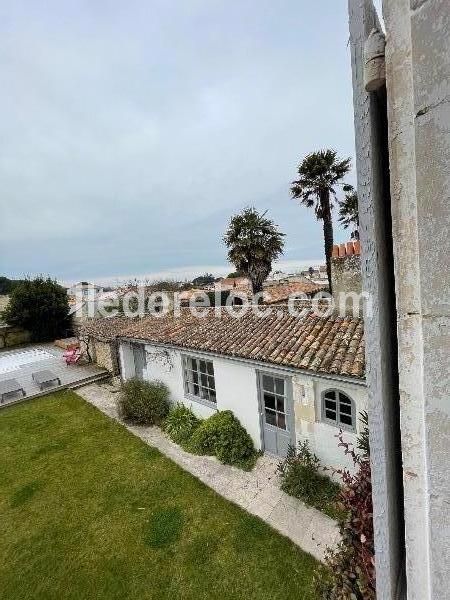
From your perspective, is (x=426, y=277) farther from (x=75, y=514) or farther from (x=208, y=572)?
(x=75, y=514)

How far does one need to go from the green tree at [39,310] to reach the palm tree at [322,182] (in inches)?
1099

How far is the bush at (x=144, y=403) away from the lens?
12328mm

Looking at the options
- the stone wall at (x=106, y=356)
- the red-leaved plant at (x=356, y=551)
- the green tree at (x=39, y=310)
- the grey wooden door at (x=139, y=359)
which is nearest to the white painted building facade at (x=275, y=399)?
the grey wooden door at (x=139, y=359)

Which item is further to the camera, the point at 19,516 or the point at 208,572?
the point at 19,516

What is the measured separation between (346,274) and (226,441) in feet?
20.1

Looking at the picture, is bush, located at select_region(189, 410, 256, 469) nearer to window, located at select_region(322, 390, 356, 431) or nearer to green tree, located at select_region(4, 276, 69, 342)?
window, located at select_region(322, 390, 356, 431)

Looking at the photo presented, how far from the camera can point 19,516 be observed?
8148 millimetres

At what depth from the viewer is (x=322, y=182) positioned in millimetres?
21859

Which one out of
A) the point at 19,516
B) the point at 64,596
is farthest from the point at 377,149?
the point at 19,516

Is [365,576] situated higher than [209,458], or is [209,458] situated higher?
[365,576]

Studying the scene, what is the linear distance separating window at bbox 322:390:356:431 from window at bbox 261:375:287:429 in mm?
1183

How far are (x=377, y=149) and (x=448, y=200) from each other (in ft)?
1.91

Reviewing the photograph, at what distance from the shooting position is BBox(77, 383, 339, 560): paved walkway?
679cm

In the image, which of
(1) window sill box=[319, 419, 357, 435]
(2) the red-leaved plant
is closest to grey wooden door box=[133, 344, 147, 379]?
(1) window sill box=[319, 419, 357, 435]
